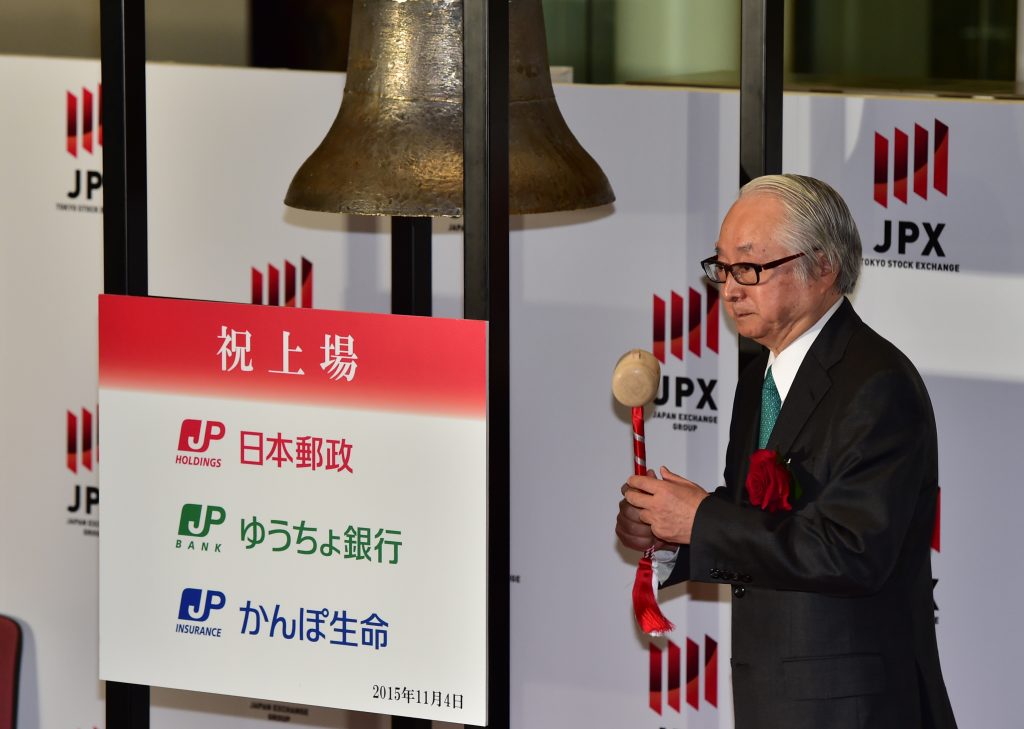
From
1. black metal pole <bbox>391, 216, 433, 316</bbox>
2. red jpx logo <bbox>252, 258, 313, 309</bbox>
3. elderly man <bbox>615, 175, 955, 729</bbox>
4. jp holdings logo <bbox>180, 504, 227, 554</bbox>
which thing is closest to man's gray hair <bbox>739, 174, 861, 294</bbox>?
elderly man <bbox>615, 175, 955, 729</bbox>

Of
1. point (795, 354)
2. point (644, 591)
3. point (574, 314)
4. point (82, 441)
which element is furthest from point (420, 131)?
point (82, 441)

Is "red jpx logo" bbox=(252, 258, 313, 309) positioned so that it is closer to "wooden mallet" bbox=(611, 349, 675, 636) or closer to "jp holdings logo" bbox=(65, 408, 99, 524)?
"jp holdings logo" bbox=(65, 408, 99, 524)

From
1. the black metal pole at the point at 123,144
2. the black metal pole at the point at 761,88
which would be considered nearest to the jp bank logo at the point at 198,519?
the black metal pole at the point at 123,144

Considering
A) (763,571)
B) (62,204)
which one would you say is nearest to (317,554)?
(763,571)

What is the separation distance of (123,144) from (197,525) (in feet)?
1.81

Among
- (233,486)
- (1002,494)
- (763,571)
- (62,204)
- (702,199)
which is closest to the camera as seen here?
(763,571)

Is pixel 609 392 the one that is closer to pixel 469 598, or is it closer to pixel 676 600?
pixel 676 600

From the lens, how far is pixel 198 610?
87.6 inches

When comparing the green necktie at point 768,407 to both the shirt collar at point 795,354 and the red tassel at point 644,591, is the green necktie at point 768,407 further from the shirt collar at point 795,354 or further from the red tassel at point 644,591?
the red tassel at point 644,591

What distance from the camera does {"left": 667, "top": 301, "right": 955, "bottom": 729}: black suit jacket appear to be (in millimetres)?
2018

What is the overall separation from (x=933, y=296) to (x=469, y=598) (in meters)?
1.20

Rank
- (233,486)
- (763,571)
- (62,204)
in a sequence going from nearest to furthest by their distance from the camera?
(763,571), (233,486), (62,204)

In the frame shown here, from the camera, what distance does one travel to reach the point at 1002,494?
2828mm

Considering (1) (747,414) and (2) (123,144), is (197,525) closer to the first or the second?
(2) (123,144)
